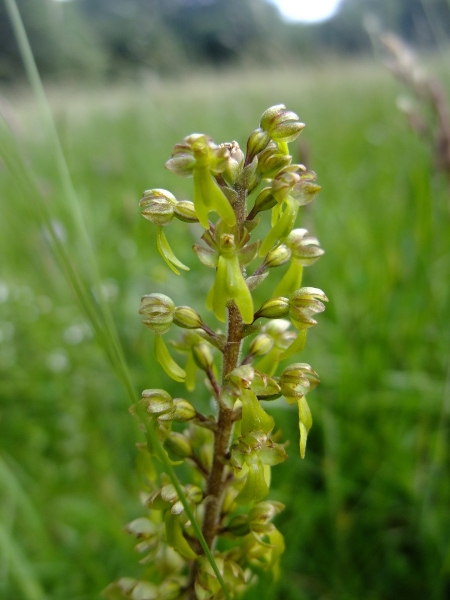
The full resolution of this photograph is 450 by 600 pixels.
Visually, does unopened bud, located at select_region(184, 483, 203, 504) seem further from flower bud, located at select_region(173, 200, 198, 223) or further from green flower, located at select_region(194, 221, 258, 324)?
flower bud, located at select_region(173, 200, 198, 223)

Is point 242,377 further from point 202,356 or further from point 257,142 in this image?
point 257,142

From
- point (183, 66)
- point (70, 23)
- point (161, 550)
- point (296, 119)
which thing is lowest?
point (161, 550)

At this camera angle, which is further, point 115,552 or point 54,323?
point 54,323

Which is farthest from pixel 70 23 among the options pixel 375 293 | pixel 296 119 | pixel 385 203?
pixel 296 119

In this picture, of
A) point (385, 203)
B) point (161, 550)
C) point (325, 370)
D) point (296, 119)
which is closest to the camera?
point (296, 119)

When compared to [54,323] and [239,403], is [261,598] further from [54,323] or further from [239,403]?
[54,323]

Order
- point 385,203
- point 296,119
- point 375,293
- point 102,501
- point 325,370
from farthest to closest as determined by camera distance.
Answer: point 385,203 < point 375,293 < point 325,370 < point 102,501 < point 296,119

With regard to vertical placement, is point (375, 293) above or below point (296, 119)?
below

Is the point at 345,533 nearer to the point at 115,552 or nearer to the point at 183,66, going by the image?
the point at 115,552
